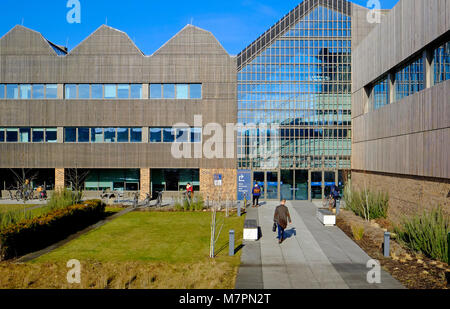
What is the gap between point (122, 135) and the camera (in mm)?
27828

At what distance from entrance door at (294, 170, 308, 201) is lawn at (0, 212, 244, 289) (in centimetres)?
1025

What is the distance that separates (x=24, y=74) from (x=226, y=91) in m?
16.2

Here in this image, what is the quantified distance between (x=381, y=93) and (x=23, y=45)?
88.2 feet

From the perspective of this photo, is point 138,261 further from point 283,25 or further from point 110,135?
point 283,25

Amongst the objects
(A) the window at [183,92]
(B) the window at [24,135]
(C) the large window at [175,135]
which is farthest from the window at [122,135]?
(B) the window at [24,135]

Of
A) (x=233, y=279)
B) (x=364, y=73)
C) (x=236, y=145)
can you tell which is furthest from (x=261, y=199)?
(x=233, y=279)

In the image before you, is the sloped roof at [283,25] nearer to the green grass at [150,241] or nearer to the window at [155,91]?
the window at [155,91]

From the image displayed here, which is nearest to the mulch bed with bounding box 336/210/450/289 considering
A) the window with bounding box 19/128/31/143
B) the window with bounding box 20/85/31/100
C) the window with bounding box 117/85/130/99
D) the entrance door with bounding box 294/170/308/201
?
the entrance door with bounding box 294/170/308/201

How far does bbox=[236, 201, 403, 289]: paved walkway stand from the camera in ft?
31.9

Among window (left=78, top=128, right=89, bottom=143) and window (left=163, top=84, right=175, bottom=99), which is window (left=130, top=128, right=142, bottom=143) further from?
window (left=78, top=128, right=89, bottom=143)

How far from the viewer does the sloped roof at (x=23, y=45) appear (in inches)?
1097

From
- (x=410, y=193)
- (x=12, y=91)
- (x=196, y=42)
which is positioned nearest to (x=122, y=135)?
(x=196, y=42)

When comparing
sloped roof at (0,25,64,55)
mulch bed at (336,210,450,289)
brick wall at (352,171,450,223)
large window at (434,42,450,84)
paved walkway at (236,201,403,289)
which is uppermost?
sloped roof at (0,25,64,55)

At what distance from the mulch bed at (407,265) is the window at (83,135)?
2113 centimetres
